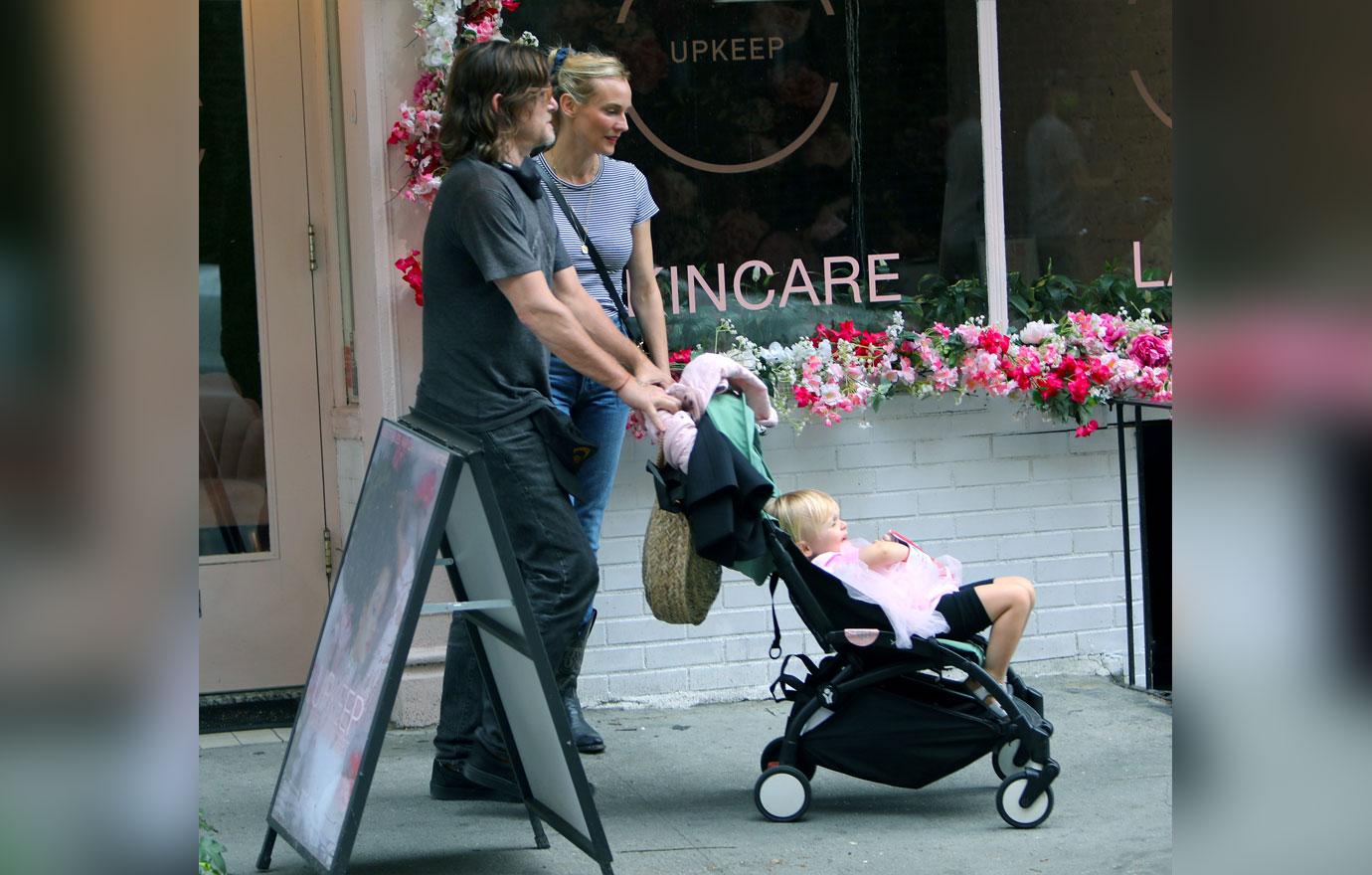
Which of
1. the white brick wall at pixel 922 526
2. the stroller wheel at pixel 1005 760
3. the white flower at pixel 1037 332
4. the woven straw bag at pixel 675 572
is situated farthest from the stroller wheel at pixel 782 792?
the white flower at pixel 1037 332

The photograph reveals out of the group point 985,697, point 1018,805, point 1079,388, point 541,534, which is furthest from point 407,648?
point 1079,388

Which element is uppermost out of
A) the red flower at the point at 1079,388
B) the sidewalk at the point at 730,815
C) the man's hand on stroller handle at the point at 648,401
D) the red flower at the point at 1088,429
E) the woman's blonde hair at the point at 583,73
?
the woman's blonde hair at the point at 583,73

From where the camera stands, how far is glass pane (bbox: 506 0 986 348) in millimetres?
5598

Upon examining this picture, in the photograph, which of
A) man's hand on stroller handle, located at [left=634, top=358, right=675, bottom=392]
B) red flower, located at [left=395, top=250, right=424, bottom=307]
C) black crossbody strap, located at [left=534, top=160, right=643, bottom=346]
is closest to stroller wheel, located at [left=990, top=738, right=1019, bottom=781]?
man's hand on stroller handle, located at [left=634, top=358, right=675, bottom=392]

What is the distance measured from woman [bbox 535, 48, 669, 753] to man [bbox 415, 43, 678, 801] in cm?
48

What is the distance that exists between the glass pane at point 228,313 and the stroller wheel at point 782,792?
2.30 metres

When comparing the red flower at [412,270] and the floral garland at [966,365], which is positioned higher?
the red flower at [412,270]

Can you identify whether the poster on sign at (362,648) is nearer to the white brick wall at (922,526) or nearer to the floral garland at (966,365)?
the white brick wall at (922,526)

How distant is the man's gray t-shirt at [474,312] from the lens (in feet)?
13.1

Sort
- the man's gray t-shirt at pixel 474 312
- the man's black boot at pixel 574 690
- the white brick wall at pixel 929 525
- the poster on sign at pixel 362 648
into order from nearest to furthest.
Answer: the poster on sign at pixel 362 648, the man's gray t-shirt at pixel 474 312, the man's black boot at pixel 574 690, the white brick wall at pixel 929 525

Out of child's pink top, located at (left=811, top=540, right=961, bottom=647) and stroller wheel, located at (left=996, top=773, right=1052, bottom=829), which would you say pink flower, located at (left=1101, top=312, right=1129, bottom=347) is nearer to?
child's pink top, located at (left=811, top=540, right=961, bottom=647)

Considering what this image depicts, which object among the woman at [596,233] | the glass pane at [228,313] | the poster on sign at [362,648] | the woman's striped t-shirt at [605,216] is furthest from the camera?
the glass pane at [228,313]
